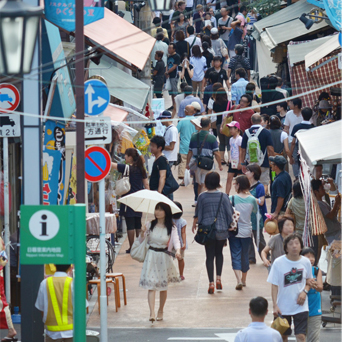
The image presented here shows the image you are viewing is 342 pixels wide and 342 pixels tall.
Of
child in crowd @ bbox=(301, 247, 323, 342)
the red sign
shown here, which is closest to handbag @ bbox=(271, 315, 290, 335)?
child in crowd @ bbox=(301, 247, 323, 342)

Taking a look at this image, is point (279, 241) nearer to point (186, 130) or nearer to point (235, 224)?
point (235, 224)

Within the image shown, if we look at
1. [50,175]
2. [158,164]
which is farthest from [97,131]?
[158,164]

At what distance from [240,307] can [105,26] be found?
25.2 ft

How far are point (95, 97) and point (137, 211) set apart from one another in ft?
9.77

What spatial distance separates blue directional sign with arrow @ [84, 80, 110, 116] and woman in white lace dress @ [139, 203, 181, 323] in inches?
64.4

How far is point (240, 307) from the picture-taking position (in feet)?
36.3

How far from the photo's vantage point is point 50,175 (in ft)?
37.6

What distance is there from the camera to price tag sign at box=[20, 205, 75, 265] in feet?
26.8

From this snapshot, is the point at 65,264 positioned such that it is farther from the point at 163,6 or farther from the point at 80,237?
the point at 163,6

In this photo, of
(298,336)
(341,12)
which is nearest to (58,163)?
(298,336)

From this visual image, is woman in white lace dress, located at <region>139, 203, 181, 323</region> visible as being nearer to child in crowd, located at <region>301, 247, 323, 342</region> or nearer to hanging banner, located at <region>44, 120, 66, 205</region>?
hanging banner, located at <region>44, 120, 66, 205</region>

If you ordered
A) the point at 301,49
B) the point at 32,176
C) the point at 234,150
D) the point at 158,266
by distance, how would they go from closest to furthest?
the point at 32,176, the point at 158,266, the point at 234,150, the point at 301,49

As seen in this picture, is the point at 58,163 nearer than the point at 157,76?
Yes

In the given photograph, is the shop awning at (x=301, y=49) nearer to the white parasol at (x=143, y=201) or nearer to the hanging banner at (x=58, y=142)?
the white parasol at (x=143, y=201)
